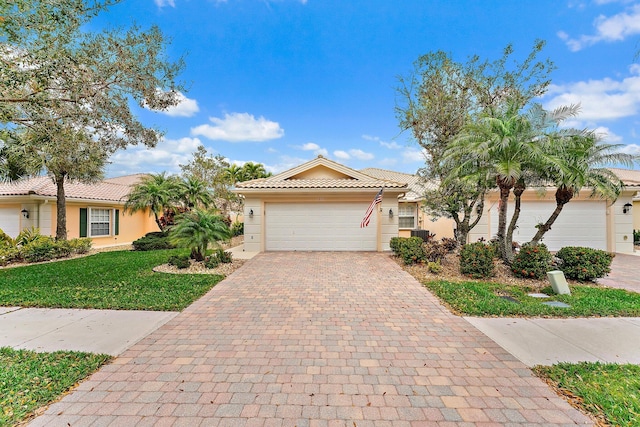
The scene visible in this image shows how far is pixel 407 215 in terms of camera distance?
1733 centimetres

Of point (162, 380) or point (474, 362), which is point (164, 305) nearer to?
point (162, 380)

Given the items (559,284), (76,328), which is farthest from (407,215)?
(76,328)

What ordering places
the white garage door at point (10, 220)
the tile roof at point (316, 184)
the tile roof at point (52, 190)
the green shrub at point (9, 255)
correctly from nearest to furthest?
the green shrub at point (9, 255)
the tile roof at point (316, 184)
the tile roof at point (52, 190)
the white garage door at point (10, 220)

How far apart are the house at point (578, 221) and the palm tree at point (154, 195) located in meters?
16.5

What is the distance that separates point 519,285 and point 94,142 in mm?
11478

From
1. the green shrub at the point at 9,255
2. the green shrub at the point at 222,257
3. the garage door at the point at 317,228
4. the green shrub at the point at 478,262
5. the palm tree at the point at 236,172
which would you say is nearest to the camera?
the green shrub at the point at 478,262

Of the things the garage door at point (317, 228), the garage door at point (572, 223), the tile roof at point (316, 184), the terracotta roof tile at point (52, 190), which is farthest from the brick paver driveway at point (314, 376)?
the terracotta roof tile at point (52, 190)

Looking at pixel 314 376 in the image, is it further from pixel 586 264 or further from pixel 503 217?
pixel 586 264

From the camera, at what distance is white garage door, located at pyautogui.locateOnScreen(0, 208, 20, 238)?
13.9m

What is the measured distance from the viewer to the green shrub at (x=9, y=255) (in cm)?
1071

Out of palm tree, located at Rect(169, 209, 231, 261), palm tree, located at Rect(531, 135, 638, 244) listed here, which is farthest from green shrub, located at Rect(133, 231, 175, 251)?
palm tree, located at Rect(531, 135, 638, 244)

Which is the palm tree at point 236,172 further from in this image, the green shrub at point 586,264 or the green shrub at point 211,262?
the green shrub at point 586,264

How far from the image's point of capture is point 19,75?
498cm

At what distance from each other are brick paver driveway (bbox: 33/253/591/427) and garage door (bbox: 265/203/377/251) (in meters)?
7.51
